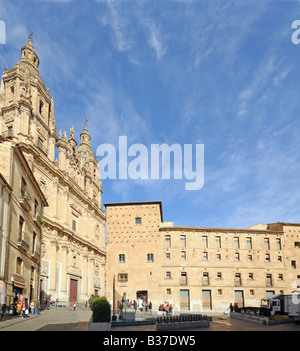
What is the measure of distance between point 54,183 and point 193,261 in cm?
2147

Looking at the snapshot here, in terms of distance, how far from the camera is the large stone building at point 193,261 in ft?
143

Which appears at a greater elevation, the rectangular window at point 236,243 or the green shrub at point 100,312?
the rectangular window at point 236,243

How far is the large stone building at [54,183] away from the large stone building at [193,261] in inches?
257

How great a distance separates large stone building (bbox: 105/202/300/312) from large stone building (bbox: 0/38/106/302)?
653 centimetres

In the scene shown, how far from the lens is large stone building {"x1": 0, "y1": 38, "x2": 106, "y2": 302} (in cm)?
4094

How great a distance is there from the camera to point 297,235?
162 feet

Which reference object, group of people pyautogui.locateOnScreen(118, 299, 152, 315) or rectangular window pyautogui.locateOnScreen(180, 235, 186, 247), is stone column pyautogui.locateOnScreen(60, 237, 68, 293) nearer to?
group of people pyautogui.locateOnScreen(118, 299, 152, 315)

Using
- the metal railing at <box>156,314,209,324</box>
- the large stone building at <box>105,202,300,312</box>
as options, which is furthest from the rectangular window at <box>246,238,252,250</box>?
the metal railing at <box>156,314,209,324</box>

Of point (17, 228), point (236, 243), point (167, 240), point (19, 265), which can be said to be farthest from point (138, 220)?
point (17, 228)

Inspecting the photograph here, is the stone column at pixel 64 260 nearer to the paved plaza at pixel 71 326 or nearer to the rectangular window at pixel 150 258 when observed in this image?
the rectangular window at pixel 150 258

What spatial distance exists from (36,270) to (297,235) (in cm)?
3672

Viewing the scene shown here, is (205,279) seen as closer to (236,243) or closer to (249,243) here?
(236,243)

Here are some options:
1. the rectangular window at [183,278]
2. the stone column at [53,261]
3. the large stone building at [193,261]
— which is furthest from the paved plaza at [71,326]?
the rectangular window at [183,278]
